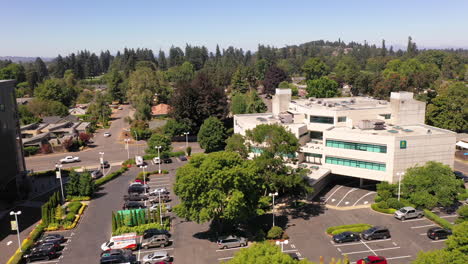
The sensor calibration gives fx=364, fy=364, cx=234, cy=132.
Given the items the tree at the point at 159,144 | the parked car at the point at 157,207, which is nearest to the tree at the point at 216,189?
the parked car at the point at 157,207

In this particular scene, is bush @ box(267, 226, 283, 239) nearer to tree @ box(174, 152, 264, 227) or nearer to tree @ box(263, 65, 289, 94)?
tree @ box(174, 152, 264, 227)

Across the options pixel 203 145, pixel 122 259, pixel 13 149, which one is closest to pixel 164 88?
pixel 203 145

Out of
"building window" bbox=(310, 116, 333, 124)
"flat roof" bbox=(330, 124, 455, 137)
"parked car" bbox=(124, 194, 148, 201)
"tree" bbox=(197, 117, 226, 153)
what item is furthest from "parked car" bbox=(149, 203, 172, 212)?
"building window" bbox=(310, 116, 333, 124)

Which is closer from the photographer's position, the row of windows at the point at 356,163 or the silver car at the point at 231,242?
the silver car at the point at 231,242

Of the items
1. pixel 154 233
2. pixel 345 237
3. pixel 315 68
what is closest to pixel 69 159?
pixel 154 233

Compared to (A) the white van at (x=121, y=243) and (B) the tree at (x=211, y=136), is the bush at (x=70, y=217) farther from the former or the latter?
(B) the tree at (x=211, y=136)

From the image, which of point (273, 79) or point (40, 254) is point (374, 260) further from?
point (273, 79)
